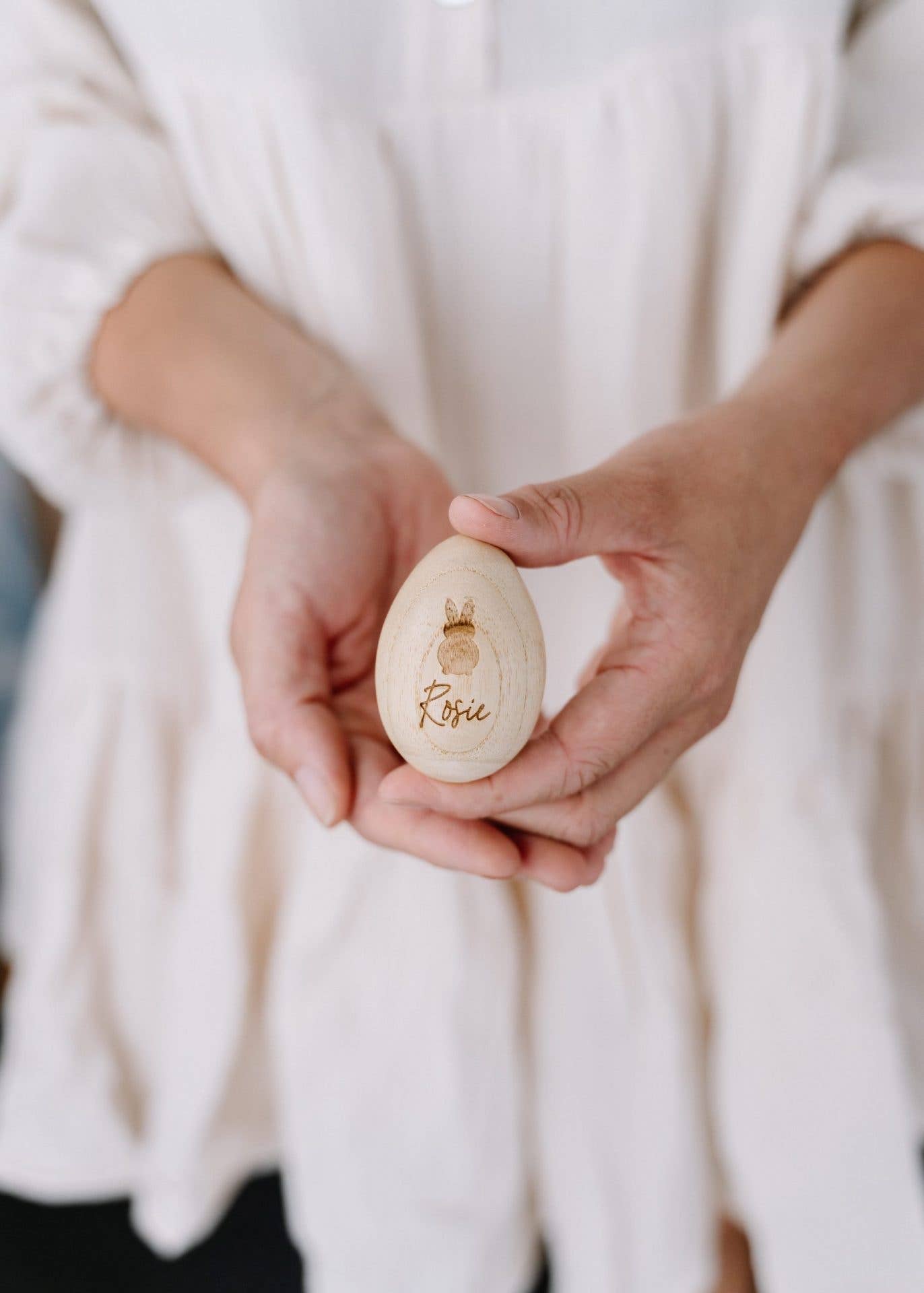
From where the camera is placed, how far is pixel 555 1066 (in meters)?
0.59

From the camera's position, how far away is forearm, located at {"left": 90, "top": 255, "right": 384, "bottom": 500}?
1.62 feet

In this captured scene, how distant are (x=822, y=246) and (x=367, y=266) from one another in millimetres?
233

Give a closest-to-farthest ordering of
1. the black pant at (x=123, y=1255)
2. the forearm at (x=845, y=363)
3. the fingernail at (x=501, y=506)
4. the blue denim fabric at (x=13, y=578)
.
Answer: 1. the fingernail at (x=501, y=506)
2. the forearm at (x=845, y=363)
3. the black pant at (x=123, y=1255)
4. the blue denim fabric at (x=13, y=578)

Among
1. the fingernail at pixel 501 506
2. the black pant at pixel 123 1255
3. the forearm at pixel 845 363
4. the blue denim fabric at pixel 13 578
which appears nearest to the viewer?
the fingernail at pixel 501 506

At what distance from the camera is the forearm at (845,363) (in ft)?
1.42

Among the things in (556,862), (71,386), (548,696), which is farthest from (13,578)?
(556,862)

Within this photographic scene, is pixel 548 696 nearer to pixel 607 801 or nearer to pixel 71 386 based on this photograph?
pixel 607 801

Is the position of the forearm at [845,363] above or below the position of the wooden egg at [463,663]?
above

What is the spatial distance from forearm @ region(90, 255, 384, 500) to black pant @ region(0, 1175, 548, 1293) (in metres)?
0.64

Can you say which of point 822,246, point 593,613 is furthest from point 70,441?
point 822,246

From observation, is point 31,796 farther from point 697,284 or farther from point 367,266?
point 697,284

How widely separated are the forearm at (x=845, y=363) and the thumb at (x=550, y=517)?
11 cm

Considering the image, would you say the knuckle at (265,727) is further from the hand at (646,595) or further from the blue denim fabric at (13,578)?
the blue denim fabric at (13,578)

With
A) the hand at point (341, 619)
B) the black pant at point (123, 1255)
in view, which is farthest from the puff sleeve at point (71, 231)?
the black pant at point (123, 1255)
